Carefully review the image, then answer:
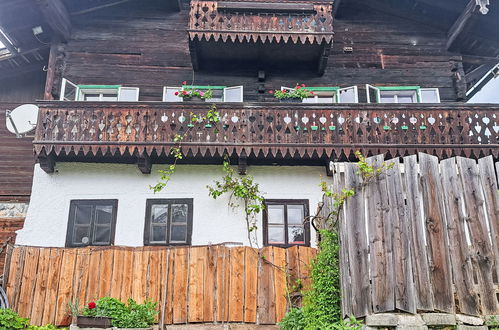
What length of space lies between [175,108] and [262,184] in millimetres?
2940

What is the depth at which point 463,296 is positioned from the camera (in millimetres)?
5293

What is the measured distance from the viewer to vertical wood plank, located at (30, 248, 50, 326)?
32.2ft

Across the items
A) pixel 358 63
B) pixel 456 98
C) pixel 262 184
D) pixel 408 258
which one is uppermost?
pixel 358 63

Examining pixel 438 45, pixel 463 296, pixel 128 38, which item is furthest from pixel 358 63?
pixel 463 296

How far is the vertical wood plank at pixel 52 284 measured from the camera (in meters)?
9.82

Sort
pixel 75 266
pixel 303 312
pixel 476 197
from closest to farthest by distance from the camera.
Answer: pixel 476 197, pixel 303 312, pixel 75 266

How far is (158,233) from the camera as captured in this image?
12406 millimetres

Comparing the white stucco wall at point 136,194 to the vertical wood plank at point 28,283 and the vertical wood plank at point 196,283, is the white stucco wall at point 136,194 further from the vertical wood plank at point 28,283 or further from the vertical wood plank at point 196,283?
the vertical wood plank at point 196,283

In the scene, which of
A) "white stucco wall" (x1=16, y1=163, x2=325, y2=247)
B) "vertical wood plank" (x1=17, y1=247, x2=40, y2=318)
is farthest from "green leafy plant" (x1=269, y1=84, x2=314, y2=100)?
"vertical wood plank" (x1=17, y1=247, x2=40, y2=318)

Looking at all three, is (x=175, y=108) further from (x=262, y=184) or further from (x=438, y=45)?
(x=438, y=45)

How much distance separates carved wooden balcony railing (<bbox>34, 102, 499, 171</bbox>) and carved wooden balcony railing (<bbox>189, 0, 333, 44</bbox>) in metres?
2.26

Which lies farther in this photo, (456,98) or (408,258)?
(456,98)

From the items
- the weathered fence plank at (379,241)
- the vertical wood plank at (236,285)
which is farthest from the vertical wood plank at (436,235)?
the vertical wood plank at (236,285)

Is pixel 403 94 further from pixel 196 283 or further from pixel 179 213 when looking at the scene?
pixel 196 283
